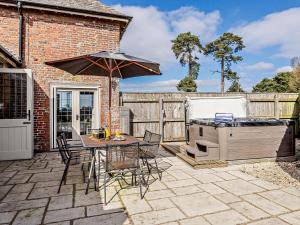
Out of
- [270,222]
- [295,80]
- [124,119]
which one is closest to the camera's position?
[270,222]

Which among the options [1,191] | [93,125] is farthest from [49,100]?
[1,191]

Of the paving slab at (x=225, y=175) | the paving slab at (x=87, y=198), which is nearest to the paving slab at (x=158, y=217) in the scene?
the paving slab at (x=87, y=198)

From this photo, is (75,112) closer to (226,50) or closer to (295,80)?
(295,80)

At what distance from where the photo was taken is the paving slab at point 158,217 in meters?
2.59

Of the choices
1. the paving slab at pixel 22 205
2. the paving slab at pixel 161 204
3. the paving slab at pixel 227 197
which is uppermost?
the paving slab at pixel 227 197

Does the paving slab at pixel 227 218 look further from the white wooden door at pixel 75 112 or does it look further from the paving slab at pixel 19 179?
the white wooden door at pixel 75 112

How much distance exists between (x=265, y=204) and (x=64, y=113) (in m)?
5.87

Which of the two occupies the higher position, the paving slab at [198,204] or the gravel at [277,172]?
the gravel at [277,172]

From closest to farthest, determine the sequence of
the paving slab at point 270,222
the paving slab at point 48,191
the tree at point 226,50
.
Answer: the paving slab at point 270,222 < the paving slab at point 48,191 < the tree at point 226,50

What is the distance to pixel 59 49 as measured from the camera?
6812 millimetres

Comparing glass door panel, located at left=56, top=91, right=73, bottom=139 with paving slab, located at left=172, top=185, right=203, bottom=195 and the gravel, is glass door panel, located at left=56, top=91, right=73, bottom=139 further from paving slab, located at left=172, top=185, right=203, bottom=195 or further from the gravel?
the gravel

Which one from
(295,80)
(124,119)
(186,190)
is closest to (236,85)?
(295,80)

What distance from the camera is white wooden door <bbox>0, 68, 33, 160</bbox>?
5.74m

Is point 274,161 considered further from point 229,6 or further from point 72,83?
point 229,6
